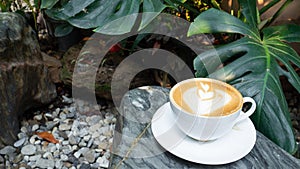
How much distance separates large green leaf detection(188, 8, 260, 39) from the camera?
1004 mm

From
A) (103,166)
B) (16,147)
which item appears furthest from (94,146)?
(16,147)

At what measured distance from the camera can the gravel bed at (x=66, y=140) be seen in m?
1.41

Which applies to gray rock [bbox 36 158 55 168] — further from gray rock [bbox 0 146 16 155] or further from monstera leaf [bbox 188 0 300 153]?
monstera leaf [bbox 188 0 300 153]

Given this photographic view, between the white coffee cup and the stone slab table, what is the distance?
3.0 inches

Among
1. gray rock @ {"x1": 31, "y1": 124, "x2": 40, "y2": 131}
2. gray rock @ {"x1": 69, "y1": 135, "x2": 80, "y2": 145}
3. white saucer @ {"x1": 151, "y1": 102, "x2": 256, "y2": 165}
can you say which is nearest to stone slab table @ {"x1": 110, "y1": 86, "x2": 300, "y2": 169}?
white saucer @ {"x1": 151, "y1": 102, "x2": 256, "y2": 165}

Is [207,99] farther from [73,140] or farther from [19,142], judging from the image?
[19,142]

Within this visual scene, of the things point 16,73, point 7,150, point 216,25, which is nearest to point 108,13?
point 216,25

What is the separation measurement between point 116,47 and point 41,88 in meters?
0.41

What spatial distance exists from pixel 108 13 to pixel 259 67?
0.51 m

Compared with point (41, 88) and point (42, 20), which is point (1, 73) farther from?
point (42, 20)

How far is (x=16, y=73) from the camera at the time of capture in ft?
4.62

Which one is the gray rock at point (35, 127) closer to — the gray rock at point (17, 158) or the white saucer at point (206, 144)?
the gray rock at point (17, 158)

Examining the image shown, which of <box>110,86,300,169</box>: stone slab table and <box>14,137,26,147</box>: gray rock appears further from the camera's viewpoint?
<box>14,137,26,147</box>: gray rock

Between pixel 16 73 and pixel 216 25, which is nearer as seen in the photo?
pixel 216 25
